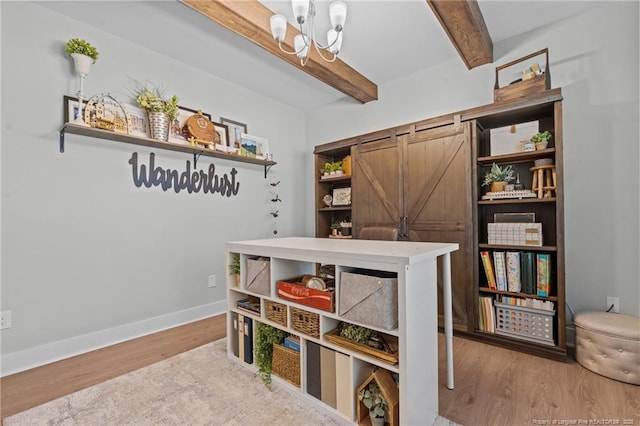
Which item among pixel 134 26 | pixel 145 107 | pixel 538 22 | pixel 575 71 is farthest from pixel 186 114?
A: pixel 575 71

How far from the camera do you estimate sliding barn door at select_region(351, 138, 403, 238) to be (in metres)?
2.97

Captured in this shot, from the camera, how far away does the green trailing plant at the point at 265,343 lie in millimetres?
1893

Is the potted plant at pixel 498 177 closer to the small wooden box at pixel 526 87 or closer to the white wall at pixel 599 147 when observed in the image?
the white wall at pixel 599 147

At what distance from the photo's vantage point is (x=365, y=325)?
139 centimetres

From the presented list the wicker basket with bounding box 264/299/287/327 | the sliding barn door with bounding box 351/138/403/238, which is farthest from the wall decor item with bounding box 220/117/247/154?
the wicker basket with bounding box 264/299/287/327

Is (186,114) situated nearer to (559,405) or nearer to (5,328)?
(5,328)

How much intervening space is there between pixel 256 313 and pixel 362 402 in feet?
2.94

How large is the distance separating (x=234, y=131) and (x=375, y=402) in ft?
10.1

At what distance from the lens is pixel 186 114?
3.02m

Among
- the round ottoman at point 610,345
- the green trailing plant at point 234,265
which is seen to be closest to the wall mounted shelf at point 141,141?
the green trailing plant at point 234,265

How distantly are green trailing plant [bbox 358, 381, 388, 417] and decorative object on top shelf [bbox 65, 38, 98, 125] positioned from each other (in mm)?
2734

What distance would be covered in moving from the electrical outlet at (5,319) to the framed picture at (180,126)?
5.83ft

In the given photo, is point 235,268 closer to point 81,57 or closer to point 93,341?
point 93,341

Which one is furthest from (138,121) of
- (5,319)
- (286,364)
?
(286,364)
